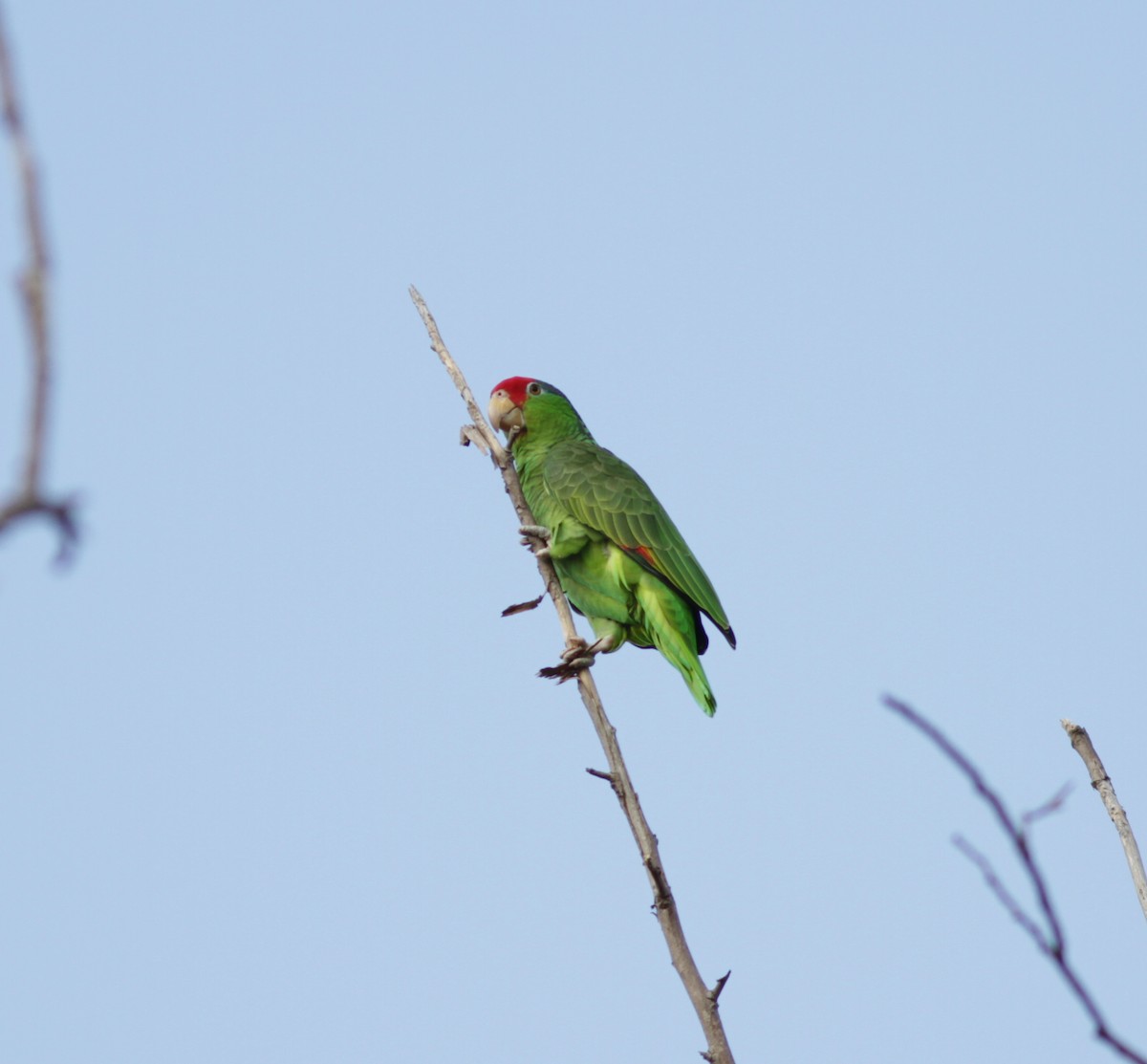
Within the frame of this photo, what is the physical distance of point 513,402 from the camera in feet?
20.9

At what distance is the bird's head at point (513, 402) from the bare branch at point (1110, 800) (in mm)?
4249

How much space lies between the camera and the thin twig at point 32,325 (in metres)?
0.65

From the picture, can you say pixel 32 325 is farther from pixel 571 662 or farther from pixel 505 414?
pixel 505 414

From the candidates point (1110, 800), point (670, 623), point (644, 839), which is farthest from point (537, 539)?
point (1110, 800)

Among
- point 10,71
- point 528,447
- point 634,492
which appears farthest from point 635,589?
point 10,71

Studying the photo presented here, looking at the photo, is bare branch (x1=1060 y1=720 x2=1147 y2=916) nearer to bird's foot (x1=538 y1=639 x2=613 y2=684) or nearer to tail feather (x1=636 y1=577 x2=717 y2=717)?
bird's foot (x1=538 y1=639 x2=613 y2=684)

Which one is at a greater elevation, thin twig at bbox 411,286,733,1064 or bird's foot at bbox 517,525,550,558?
bird's foot at bbox 517,525,550,558

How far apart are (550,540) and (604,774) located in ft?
7.11

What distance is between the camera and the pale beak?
634 cm

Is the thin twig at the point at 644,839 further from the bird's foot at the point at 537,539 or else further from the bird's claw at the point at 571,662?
the bird's foot at the point at 537,539

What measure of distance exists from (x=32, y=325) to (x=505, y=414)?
5.71 metres

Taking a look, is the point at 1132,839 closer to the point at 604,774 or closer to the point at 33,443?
the point at 604,774

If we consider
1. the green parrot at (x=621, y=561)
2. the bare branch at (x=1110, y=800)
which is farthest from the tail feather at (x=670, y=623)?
the bare branch at (x=1110, y=800)

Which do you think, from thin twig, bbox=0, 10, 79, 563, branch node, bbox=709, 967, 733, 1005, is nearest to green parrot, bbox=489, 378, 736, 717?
branch node, bbox=709, 967, 733, 1005
